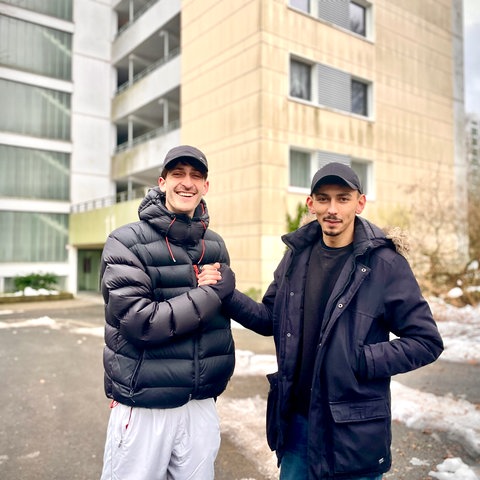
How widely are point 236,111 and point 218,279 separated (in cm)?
1366

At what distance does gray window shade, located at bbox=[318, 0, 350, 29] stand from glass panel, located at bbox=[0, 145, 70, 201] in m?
16.7

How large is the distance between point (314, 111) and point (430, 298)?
7.64 meters

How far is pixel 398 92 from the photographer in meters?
18.1

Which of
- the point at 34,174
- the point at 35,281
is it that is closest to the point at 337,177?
the point at 35,281

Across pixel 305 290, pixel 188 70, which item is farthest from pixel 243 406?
pixel 188 70

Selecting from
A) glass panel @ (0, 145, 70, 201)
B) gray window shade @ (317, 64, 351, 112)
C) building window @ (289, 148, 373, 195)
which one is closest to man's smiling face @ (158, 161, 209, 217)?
building window @ (289, 148, 373, 195)

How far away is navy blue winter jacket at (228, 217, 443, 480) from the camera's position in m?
2.19

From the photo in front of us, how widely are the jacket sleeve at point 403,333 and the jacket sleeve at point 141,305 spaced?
2.99 feet

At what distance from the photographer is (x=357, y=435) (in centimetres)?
219

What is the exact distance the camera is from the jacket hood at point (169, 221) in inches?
98.4

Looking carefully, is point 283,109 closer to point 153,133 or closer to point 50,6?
point 153,133

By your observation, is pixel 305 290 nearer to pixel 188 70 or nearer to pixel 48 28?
pixel 188 70

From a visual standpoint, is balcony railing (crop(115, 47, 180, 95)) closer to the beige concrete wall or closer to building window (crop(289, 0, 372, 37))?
the beige concrete wall

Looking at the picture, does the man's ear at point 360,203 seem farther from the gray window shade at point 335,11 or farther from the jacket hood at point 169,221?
the gray window shade at point 335,11
